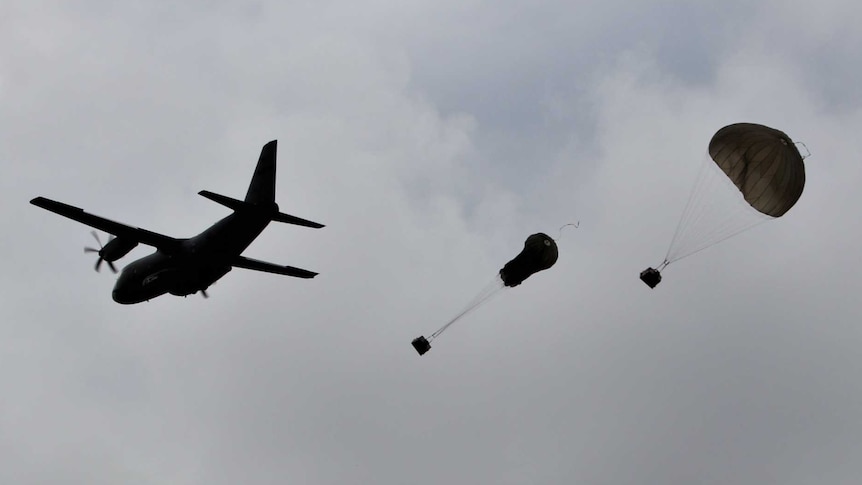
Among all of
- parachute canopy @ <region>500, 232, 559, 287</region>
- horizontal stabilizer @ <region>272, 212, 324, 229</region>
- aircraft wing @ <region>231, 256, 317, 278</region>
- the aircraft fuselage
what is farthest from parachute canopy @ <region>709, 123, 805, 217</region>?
aircraft wing @ <region>231, 256, 317, 278</region>

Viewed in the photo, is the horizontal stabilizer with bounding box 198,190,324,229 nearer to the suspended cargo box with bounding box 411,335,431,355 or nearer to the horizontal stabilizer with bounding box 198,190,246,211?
the horizontal stabilizer with bounding box 198,190,246,211

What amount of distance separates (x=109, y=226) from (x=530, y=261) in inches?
1037

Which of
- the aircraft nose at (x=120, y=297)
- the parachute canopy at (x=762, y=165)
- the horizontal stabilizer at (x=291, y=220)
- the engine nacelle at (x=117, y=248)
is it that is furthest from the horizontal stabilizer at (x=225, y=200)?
the parachute canopy at (x=762, y=165)

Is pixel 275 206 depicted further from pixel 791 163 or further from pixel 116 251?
pixel 791 163

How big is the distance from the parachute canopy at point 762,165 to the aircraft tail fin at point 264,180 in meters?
25.5

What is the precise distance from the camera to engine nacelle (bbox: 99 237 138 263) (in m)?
47.7

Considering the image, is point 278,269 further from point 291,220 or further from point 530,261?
point 530,261

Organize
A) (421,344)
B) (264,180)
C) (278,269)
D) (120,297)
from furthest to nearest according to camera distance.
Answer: (278,269) < (120,297) < (264,180) < (421,344)

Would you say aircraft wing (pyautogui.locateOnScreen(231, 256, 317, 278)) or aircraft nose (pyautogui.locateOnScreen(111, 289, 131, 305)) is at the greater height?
aircraft nose (pyautogui.locateOnScreen(111, 289, 131, 305))

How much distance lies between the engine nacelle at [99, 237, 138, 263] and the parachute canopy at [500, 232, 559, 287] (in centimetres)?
2480

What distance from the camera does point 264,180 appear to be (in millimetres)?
46562

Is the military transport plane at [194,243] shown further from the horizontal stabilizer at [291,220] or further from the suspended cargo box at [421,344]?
the suspended cargo box at [421,344]

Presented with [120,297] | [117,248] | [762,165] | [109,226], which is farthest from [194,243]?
[762,165]

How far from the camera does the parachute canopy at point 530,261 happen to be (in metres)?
37.0
